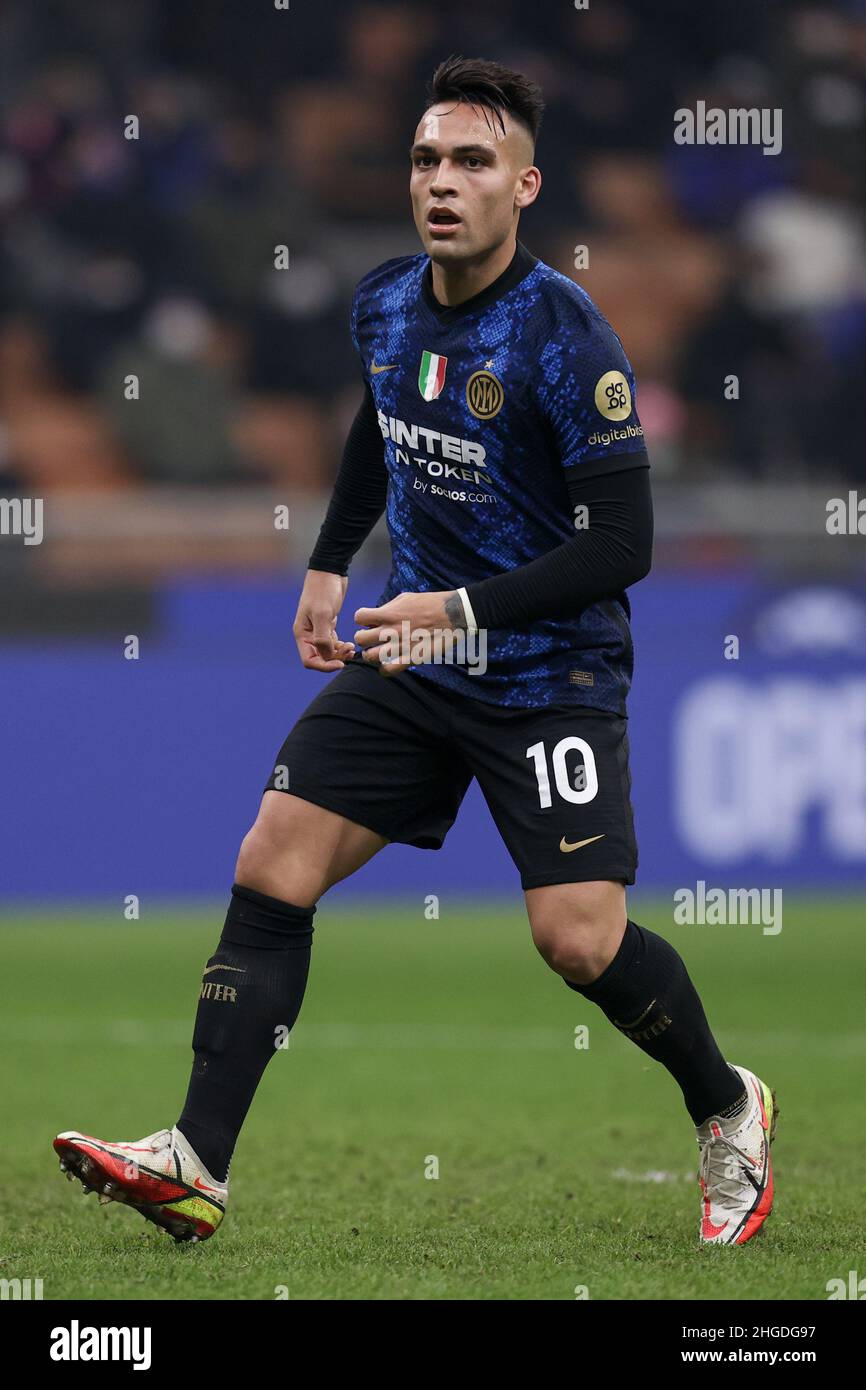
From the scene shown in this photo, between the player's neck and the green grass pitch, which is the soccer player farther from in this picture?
the green grass pitch

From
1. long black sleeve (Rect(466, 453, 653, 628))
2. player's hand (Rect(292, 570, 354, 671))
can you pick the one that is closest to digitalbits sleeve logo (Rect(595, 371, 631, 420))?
long black sleeve (Rect(466, 453, 653, 628))

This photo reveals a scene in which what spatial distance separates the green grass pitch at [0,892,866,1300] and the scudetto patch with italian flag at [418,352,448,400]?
169 centimetres

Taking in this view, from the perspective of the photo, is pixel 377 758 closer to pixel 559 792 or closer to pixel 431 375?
pixel 559 792

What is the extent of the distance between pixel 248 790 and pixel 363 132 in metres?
7.25

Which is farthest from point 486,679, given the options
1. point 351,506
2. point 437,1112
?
point 437,1112

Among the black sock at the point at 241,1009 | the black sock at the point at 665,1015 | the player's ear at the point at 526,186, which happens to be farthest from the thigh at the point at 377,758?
the player's ear at the point at 526,186

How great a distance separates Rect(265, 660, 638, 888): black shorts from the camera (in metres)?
4.06

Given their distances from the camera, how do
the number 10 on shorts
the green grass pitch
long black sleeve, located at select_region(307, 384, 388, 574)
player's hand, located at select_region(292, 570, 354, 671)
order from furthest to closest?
long black sleeve, located at select_region(307, 384, 388, 574), player's hand, located at select_region(292, 570, 354, 671), the number 10 on shorts, the green grass pitch

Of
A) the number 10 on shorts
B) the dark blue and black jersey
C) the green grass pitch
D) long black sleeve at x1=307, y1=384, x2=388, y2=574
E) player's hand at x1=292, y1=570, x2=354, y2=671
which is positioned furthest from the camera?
long black sleeve at x1=307, y1=384, x2=388, y2=574

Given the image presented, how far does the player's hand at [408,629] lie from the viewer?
3.90 meters

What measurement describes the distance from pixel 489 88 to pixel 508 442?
0.69 m

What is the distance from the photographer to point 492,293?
4.11 m

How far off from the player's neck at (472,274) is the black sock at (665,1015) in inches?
51.2

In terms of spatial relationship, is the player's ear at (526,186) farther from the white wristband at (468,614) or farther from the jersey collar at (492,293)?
the white wristband at (468,614)
